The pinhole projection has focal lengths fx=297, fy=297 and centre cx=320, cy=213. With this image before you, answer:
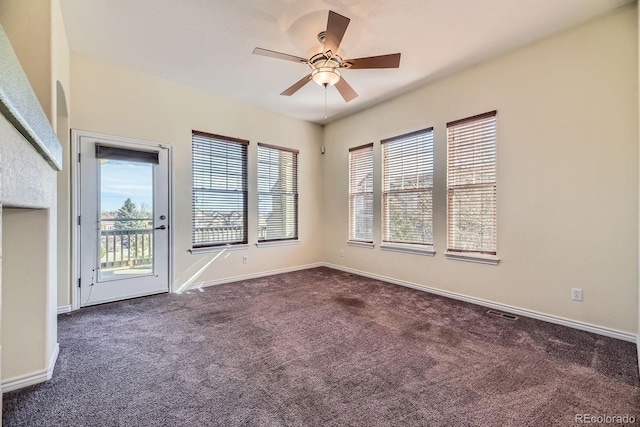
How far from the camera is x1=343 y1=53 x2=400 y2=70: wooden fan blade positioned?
272cm

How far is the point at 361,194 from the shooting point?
533cm

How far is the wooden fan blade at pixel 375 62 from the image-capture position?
8.92ft

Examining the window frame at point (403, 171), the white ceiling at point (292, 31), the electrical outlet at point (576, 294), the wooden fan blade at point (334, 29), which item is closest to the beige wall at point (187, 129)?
the white ceiling at point (292, 31)

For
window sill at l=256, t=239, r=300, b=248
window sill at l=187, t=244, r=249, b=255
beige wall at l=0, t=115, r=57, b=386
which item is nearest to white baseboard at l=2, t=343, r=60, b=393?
beige wall at l=0, t=115, r=57, b=386

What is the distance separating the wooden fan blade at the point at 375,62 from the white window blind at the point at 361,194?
226 centimetres

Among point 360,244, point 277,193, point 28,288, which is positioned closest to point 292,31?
point 277,193

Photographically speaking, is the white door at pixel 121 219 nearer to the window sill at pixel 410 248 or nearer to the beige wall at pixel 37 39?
the beige wall at pixel 37 39

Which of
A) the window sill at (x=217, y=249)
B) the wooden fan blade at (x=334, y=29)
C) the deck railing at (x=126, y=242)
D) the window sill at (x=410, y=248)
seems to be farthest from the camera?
the window sill at (x=217, y=249)

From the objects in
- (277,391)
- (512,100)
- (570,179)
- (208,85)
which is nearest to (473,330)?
(570,179)

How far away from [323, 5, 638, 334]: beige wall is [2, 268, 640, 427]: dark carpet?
16.4 inches

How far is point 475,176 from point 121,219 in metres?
4.56

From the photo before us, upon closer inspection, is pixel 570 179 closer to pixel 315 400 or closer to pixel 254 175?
pixel 315 400

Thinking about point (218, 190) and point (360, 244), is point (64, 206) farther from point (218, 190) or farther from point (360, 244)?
point (360, 244)

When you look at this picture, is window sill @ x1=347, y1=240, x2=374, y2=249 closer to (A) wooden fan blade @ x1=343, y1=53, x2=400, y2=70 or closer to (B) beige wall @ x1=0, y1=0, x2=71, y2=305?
(A) wooden fan blade @ x1=343, y1=53, x2=400, y2=70
